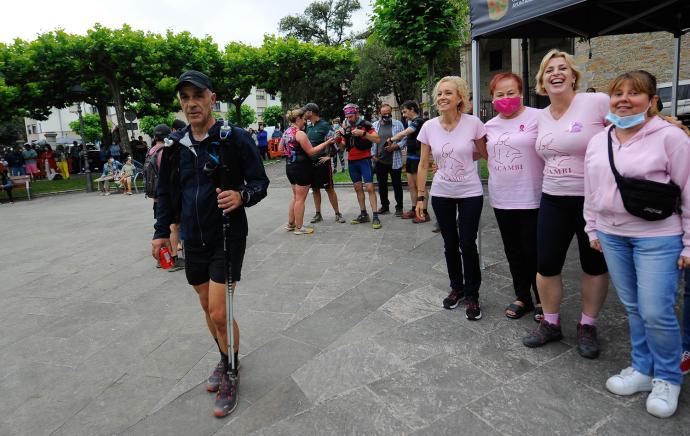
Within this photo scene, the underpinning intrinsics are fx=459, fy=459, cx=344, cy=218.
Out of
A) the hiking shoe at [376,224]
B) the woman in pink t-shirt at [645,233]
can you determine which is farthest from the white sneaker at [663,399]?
the hiking shoe at [376,224]

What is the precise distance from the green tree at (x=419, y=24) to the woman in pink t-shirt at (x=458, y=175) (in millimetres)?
7729

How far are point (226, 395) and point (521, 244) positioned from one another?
2.33 metres

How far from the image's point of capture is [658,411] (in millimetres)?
2277

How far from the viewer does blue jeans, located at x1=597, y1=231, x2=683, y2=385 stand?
2.26m

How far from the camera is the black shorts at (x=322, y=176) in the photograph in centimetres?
696

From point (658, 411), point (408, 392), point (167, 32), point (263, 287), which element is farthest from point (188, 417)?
point (167, 32)

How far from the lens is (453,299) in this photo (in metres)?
3.85

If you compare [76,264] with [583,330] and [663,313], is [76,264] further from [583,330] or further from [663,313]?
[663,313]

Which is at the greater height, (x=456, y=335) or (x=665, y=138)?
(x=665, y=138)

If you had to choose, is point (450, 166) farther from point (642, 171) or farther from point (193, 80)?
point (193, 80)

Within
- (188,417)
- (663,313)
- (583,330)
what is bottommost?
(188,417)

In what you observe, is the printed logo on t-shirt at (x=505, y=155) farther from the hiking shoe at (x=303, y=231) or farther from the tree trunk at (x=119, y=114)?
the tree trunk at (x=119, y=114)

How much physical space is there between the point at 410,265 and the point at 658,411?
3.01 metres

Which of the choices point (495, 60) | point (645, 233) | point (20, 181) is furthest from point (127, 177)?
point (495, 60)
